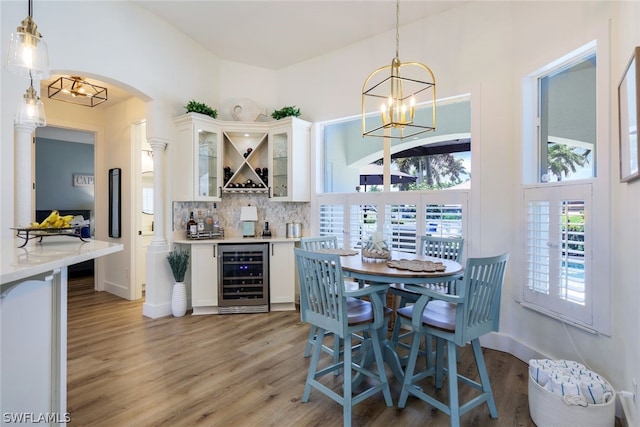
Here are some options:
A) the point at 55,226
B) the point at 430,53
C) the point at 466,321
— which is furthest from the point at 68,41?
the point at 466,321

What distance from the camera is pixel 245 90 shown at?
15.5 ft

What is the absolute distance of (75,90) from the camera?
14.0 ft

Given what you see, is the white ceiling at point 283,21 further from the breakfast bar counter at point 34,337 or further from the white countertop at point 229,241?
the breakfast bar counter at point 34,337

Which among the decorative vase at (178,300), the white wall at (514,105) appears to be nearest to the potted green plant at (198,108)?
the white wall at (514,105)

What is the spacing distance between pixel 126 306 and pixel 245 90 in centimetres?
340

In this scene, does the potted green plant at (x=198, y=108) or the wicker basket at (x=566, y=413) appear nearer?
the wicker basket at (x=566, y=413)

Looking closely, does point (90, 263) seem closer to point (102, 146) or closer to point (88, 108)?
point (102, 146)

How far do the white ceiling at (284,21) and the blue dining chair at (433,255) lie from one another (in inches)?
91.2

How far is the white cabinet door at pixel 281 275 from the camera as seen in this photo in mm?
4129

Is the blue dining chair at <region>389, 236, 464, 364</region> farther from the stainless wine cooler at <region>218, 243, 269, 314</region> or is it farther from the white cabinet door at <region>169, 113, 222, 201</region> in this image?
the white cabinet door at <region>169, 113, 222, 201</region>

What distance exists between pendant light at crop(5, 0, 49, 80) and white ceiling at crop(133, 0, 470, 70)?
209 cm

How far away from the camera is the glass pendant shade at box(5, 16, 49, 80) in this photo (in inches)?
66.9

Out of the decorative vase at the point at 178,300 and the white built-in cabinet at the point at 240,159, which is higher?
the white built-in cabinet at the point at 240,159

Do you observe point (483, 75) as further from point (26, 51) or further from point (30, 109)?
point (30, 109)
